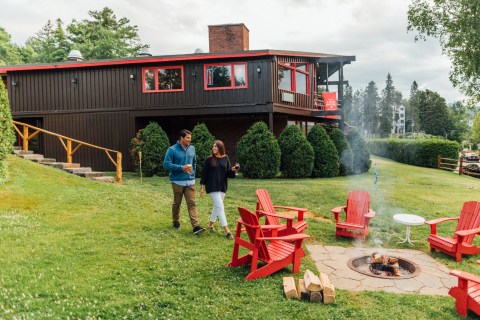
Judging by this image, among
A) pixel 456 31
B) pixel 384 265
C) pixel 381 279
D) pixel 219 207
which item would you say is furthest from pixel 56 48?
pixel 381 279

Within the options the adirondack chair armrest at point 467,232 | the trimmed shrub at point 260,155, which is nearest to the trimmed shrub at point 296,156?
the trimmed shrub at point 260,155

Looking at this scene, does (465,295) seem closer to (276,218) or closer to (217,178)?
(276,218)

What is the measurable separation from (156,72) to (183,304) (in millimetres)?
15590

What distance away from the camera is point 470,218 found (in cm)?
659

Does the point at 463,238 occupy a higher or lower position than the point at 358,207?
lower

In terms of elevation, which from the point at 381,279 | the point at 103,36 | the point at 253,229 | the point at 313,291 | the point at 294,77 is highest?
the point at 103,36

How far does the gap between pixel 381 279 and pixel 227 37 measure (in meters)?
18.5

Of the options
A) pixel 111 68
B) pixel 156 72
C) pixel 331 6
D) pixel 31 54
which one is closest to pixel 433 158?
pixel 331 6

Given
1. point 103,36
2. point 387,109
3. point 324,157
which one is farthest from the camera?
point 387,109

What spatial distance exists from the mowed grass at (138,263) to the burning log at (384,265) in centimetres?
87

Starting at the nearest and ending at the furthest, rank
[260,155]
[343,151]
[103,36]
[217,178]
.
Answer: [217,178] → [260,155] → [343,151] → [103,36]

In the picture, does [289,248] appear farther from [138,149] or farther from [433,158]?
[433,158]

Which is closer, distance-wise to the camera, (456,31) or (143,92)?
(456,31)

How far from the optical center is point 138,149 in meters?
16.1
